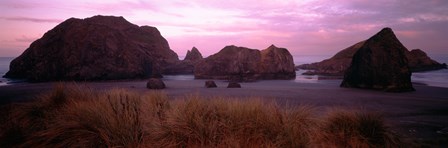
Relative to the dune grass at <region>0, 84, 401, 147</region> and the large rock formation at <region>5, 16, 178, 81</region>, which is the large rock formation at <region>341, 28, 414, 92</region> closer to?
the dune grass at <region>0, 84, 401, 147</region>

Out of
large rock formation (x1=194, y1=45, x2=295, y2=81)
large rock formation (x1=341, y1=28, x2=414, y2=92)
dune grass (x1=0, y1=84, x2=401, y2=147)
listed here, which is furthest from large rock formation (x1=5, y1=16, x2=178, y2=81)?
dune grass (x1=0, y1=84, x2=401, y2=147)

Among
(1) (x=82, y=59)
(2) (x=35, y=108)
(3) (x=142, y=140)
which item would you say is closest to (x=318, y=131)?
(3) (x=142, y=140)

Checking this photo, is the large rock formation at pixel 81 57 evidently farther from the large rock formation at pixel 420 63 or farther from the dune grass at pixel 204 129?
the large rock formation at pixel 420 63

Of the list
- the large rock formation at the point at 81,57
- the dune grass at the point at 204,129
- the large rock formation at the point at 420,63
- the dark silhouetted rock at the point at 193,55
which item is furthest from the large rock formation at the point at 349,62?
the dune grass at the point at 204,129

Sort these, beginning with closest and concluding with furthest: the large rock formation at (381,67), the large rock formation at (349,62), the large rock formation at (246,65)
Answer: the large rock formation at (381,67) → the large rock formation at (246,65) → the large rock formation at (349,62)

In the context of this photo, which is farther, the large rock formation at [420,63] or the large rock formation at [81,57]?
the large rock formation at [420,63]

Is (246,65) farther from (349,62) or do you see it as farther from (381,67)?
(381,67)

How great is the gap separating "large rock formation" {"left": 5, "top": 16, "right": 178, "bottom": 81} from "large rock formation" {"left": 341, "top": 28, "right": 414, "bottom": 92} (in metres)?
21.1

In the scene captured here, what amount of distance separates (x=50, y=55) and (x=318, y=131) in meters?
32.7

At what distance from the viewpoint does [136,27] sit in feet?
176

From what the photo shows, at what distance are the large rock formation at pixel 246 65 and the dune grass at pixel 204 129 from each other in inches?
1136

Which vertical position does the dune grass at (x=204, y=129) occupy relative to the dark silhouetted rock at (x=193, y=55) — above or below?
below

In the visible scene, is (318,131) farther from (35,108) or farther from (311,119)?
(35,108)

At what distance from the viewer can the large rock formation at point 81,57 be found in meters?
30.8
